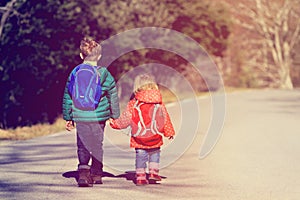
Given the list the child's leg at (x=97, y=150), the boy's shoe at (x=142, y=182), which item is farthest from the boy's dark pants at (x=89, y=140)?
the boy's shoe at (x=142, y=182)

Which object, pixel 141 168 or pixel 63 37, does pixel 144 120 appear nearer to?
pixel 141 168

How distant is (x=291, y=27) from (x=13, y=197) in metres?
45.0

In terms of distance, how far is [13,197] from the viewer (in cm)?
723

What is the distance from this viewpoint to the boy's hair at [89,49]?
773 cm

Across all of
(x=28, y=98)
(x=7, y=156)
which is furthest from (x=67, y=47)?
(x=7, y=156)

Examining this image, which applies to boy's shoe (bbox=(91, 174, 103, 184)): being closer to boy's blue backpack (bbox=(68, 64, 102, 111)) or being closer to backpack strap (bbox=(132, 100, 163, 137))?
backpack strap (bbox=(132, 100, 163, 137))

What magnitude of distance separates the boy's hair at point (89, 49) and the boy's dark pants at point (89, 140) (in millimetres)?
755

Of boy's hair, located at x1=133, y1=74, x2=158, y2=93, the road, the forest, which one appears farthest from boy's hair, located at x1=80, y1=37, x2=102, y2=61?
the forest

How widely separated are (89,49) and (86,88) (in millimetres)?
454

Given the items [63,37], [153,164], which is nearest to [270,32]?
[63,37]

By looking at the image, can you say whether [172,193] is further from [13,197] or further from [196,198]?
[13,197]

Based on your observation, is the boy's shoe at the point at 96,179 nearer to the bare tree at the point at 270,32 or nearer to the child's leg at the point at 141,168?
the child's leg at the point at 141,168

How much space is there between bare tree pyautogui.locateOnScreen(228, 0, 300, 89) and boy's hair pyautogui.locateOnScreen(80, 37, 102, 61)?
40180 mm

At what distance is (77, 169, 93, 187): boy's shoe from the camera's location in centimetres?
779
